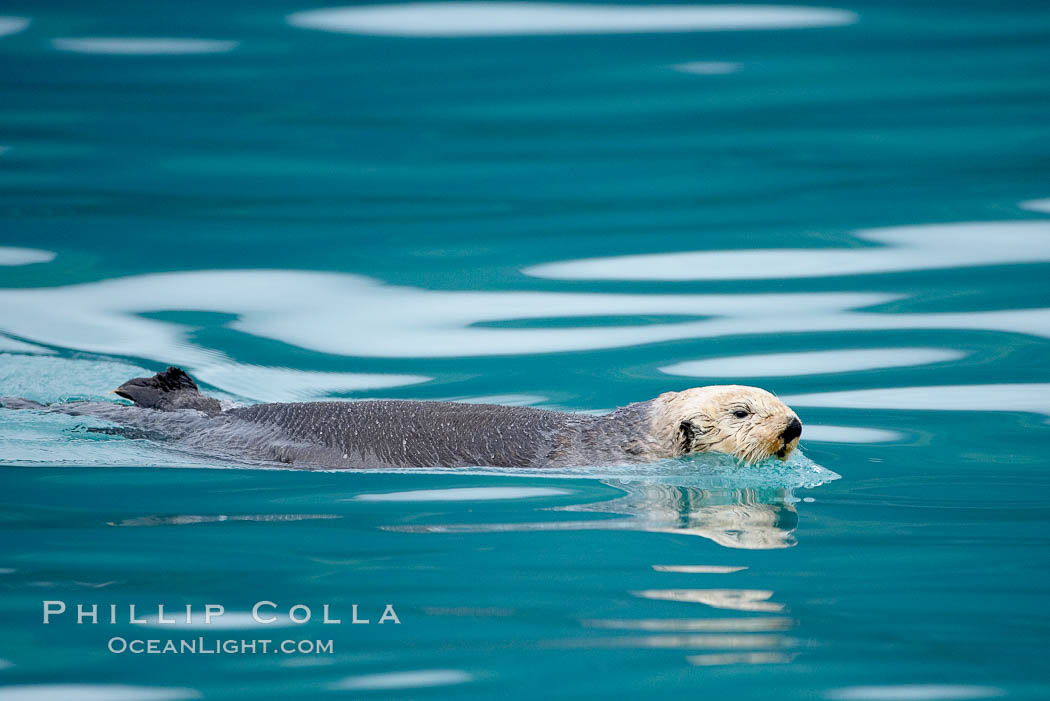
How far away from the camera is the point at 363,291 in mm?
8414

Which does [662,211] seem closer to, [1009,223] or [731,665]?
[1009,223]

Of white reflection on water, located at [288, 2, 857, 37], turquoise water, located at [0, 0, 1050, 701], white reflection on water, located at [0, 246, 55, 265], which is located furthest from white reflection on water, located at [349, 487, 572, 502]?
white reflection on water, located at [288, 2, 857, 37]

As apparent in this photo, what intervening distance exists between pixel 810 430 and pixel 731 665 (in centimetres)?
345

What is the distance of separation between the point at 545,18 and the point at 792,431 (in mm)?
5730

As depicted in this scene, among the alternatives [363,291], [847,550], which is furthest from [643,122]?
[847,550]

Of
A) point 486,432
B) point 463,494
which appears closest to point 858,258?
point 486,432

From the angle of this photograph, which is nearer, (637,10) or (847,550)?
(847,550)

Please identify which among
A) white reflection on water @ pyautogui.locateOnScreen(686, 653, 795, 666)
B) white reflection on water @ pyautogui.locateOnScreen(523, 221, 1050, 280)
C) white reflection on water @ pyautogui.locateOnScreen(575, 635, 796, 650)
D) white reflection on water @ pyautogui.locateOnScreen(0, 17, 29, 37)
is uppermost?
white reflection on water @ pyautogui.locateOnScreen(0, 17, 29, 37)

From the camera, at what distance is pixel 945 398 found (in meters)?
6.96

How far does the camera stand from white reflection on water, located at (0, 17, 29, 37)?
31.6 feet

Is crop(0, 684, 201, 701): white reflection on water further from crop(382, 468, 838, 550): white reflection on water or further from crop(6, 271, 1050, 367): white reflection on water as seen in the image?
crop(6, 271, 1050, 367): white reflection on water

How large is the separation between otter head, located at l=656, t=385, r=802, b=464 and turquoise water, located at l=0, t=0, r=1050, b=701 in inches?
7.3

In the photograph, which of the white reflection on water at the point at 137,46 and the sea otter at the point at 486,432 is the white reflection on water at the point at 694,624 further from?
the white reflection on water at the point at 137,46

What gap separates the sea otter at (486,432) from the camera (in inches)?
210
